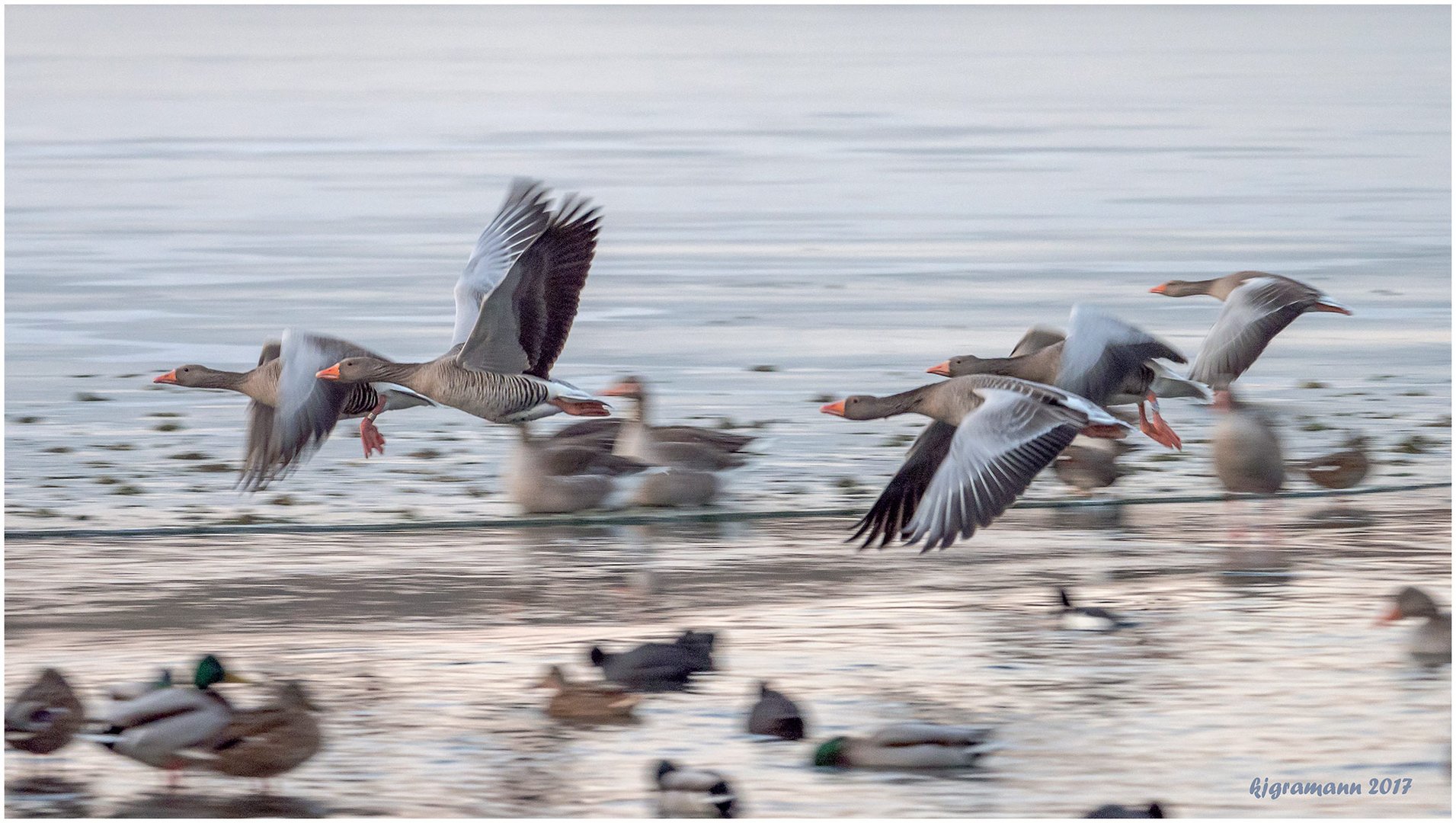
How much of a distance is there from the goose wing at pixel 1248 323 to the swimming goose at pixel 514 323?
2965 mm

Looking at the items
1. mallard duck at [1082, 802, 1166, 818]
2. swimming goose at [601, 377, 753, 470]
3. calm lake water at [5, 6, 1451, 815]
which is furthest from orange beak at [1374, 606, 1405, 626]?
swimming goose at [601, 377, 753, 470]

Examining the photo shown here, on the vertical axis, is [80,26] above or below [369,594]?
above

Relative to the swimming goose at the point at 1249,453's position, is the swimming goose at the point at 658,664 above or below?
below

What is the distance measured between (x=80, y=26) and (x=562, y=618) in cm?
5331

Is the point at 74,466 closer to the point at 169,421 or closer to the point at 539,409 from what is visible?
the point at 169,421

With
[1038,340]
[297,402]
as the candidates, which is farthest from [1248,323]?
[297,402]

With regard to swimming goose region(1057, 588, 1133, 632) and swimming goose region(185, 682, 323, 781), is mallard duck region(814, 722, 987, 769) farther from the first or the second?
swimming goose region(1057, 588, 1133, 632)

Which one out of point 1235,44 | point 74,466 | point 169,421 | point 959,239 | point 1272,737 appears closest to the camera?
point 1272,737

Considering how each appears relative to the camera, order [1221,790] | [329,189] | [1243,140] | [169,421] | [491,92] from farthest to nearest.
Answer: [491,92]
[1243,140]
[329,189]
[169,421]
[1221,790]

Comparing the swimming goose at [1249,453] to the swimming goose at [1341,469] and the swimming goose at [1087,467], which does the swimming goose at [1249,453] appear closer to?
the swimming goose at [1341,469]

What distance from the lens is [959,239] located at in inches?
888

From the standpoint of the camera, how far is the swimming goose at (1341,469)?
10961 millimetres

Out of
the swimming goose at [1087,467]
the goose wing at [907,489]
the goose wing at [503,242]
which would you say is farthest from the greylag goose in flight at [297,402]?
the swimming goose at [1087,467]

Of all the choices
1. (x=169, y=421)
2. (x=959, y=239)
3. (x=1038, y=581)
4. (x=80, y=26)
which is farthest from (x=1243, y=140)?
(x=80, y=26)
